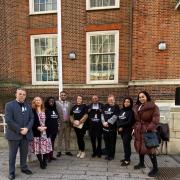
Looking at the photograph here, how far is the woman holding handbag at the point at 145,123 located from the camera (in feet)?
17.0

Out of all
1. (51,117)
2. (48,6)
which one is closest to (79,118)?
(51,117)

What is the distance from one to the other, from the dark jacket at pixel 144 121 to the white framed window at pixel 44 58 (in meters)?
6.10

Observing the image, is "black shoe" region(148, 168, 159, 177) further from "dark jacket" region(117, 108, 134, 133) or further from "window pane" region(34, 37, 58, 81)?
"window pane" region(34, 37, 58, 81)

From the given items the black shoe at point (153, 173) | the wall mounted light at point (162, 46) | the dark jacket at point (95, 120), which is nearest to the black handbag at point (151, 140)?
the black shoe at point (153, 173)

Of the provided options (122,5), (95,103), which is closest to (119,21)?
(122,5)

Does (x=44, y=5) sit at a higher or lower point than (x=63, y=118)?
higher

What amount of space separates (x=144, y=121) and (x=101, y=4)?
6839 millimetres

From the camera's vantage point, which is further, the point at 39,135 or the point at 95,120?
the point at 95,120

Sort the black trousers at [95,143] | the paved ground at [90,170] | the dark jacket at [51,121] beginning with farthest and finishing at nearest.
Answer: the black trousers at [95,143] → the dark jacket at [51,121] → the paved ground at [90,170]

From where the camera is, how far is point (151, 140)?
5.14 metres

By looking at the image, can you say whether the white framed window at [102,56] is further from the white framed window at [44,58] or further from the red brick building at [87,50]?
the white framed window at [44,58]

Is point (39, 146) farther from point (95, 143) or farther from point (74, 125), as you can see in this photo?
point (95, 143)

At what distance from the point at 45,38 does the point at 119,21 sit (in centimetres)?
332

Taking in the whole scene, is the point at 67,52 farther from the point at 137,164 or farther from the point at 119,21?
the point at 137,164
